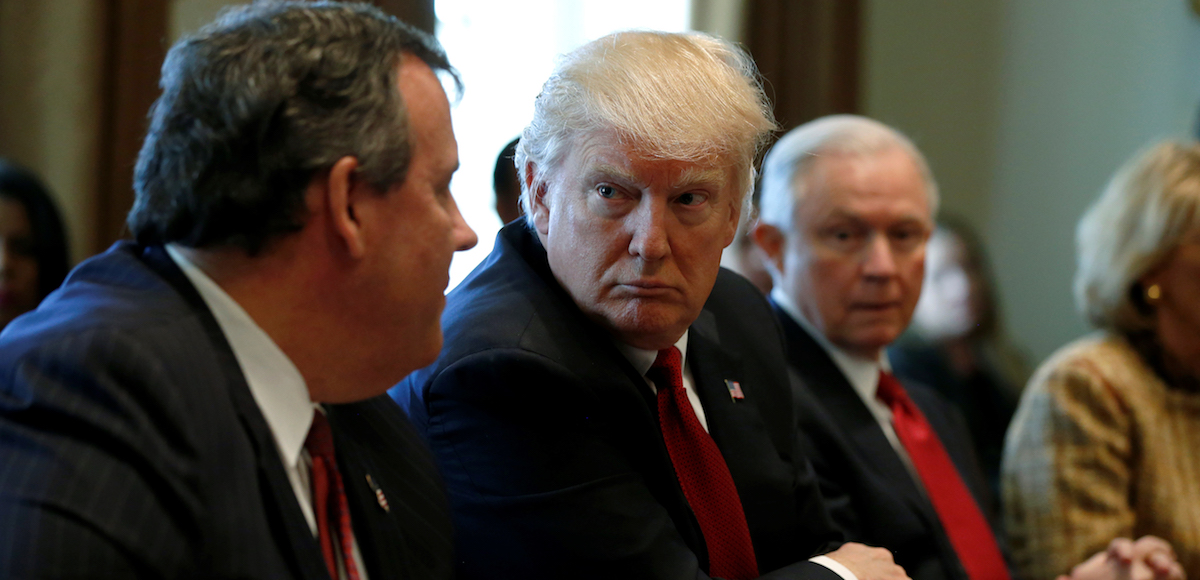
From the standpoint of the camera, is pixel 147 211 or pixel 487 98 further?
pixel 487 98

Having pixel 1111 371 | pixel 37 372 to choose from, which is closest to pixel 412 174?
pixel 37 372

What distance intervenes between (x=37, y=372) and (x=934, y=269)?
3461 millimetres

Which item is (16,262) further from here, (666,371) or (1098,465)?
(1098,465)

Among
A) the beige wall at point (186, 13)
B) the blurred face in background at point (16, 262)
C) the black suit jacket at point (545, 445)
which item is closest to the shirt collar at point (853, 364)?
the black suit jacket at point (545, 445)

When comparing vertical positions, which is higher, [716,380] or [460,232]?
[460,232]

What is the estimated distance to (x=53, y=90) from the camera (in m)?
2.39

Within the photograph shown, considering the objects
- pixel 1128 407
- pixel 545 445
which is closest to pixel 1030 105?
pixel 1128 407

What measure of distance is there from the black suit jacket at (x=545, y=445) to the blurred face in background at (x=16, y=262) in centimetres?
136

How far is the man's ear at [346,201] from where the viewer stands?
3.51 ft

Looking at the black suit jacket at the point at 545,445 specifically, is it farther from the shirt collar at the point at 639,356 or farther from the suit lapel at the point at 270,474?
the suit lapel at the point at 270,474

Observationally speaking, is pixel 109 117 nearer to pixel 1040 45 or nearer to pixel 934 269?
pixel 934 269

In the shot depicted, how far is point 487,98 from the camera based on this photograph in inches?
122

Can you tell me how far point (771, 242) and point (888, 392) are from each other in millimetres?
414

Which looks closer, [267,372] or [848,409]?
[267,372]
